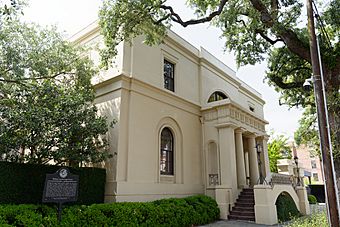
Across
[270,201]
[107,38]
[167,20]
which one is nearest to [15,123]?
[107,38]

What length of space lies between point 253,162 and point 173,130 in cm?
708

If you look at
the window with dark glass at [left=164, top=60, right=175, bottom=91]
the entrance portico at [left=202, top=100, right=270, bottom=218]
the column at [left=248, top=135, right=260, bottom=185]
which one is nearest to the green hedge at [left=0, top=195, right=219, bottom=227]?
the entrance portico at [left=202, top=100, right=270, bottom=218]

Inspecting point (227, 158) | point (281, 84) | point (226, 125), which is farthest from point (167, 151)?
point (281, 84)

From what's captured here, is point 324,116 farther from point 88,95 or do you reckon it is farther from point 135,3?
point 88,95

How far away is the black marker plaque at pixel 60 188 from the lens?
7.96 metres

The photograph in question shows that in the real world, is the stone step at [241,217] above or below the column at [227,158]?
below

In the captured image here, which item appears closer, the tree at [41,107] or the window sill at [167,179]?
the tree at [41,107]

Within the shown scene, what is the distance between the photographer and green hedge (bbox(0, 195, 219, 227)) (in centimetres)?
738

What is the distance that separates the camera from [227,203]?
13.8 meters

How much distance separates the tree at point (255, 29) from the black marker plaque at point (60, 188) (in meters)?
5.22

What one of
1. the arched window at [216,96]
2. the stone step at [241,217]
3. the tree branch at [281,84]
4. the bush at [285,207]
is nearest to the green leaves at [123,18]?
the tree branch at [281,84]

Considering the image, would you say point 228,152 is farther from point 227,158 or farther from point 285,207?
point 285,207

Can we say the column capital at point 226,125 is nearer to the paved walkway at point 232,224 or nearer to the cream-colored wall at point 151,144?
the cream-colored wall at point 151,144

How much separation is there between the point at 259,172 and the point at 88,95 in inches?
546
